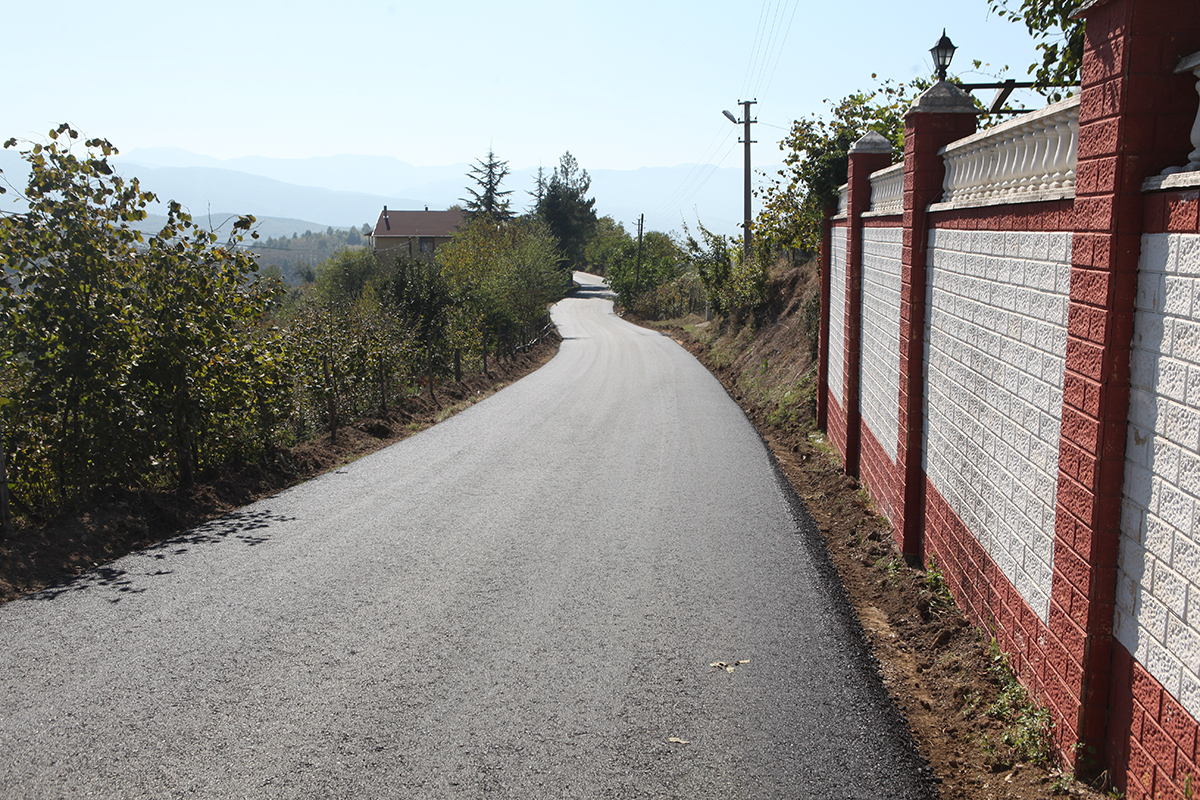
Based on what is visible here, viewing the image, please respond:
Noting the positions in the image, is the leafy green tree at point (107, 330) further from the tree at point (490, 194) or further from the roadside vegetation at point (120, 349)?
the tree at point (490, 194)

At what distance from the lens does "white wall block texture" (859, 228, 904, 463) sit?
8562 mm

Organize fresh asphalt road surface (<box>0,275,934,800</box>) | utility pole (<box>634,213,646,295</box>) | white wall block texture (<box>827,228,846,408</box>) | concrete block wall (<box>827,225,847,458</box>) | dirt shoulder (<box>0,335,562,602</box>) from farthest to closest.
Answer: utility pole (<box>634,213,646,295</box>)
white wall block texture (<box>827,228,846,408</box>)
concrete block wall (<box>827,225,847,458</box>)
dirt shoulder (<box>0,335,562,602</box>)
fresh asphalt road surface (<box>0,275,934,800</box>)

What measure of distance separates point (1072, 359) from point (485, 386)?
799 inches

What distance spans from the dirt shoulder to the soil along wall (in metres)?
7.62

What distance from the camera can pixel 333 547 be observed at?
8281mm

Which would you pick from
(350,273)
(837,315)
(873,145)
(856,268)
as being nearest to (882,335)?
(856,268)

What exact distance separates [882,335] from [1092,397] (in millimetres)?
5766

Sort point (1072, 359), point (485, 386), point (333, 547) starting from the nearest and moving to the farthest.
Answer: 1. point (1072, 359)
2. point (333, 547)
3. point (485, 386)

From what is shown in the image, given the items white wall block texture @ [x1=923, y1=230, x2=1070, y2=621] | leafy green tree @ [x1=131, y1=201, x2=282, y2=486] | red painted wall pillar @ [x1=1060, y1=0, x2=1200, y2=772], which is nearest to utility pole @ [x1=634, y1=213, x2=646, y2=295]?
leafy green tree @ [x1=131, y1=201, x2=282, y2=486]

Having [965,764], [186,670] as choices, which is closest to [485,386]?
[186,670]

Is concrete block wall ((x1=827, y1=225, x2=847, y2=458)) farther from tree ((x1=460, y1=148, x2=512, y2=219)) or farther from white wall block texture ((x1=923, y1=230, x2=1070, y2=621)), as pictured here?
tree ((x1=460, y1=148, x2=512, y2=219))

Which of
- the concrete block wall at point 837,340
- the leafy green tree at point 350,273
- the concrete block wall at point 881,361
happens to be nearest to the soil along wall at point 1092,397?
A: the concrete block wall at point 881,361

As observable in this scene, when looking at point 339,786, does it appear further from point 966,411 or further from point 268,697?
point 966,411

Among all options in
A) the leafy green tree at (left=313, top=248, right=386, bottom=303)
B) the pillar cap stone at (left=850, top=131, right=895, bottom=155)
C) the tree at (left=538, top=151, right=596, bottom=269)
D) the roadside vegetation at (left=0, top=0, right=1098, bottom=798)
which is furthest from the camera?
the tree at (left=538, top=151, right=596, bottom=269)
